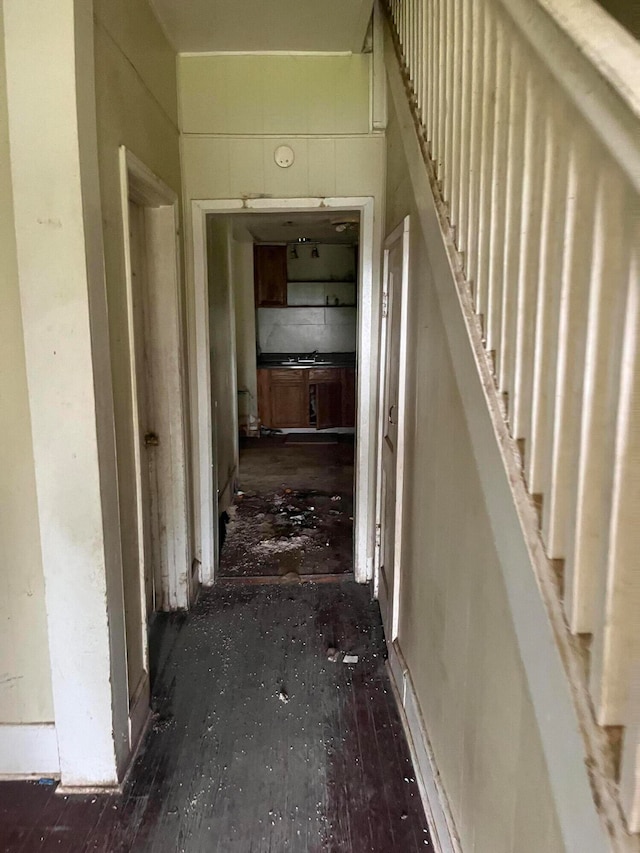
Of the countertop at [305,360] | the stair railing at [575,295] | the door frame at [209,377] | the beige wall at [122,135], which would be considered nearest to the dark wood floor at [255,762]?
the beige wall at [122,135]

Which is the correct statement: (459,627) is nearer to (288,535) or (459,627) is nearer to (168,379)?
(168,379)

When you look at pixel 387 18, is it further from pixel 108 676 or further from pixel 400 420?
pixel 108 676

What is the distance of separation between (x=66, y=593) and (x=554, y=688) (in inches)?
60.7

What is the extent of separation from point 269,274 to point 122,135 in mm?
5663

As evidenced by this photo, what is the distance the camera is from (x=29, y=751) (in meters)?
2.07

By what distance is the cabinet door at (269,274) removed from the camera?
7.71 m

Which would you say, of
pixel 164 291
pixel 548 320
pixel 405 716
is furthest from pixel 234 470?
pixel 548 320

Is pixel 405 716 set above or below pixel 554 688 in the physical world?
below

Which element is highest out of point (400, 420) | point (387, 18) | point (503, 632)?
point (387, 18)

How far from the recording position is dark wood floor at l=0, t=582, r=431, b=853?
6.05 feet

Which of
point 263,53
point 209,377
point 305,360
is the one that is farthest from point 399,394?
point 305,360

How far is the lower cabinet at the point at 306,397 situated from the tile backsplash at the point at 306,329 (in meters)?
0.84

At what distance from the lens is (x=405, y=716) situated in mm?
2320

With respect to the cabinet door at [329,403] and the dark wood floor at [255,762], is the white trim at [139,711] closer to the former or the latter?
the dark wood floor at [255,762]
